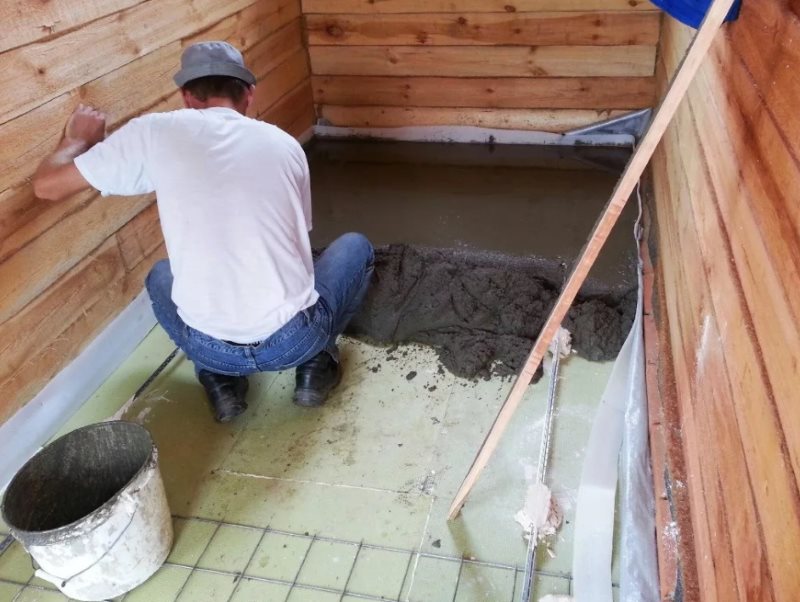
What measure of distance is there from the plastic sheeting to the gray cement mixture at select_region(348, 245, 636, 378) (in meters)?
0.21

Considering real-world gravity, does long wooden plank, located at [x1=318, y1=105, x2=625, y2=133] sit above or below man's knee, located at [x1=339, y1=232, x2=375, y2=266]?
below

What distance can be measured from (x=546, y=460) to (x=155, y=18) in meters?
1.95

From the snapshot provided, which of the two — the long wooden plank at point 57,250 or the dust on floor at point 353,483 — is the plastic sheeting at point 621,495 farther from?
the long wooden plank at point 57,250

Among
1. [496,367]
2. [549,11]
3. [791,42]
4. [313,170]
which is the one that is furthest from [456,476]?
[549,11]

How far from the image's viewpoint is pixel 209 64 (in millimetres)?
1668

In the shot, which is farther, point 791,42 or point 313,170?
point 313,170

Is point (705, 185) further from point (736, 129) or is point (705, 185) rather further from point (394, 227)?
point (394, 227)

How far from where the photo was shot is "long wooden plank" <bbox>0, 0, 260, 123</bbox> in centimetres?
175

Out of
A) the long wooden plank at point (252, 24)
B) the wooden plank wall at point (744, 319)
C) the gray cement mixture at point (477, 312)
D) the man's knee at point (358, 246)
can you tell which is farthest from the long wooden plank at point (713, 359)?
the long wooden plank at point (252, 24)

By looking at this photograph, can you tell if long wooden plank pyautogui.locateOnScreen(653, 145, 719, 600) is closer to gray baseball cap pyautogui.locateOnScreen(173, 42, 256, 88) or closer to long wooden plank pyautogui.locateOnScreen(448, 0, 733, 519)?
long wooden plank pyautogui.locateOnScreen(448, 0, 733, 519)

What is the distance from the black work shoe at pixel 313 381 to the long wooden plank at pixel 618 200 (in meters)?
0.57

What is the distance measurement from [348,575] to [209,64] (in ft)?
4.23

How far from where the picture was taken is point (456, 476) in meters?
Result: 1.77

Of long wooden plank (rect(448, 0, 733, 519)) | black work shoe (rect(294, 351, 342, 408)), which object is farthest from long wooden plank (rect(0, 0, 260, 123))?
long wooden plank (rect(448, 0, 733, 519))
